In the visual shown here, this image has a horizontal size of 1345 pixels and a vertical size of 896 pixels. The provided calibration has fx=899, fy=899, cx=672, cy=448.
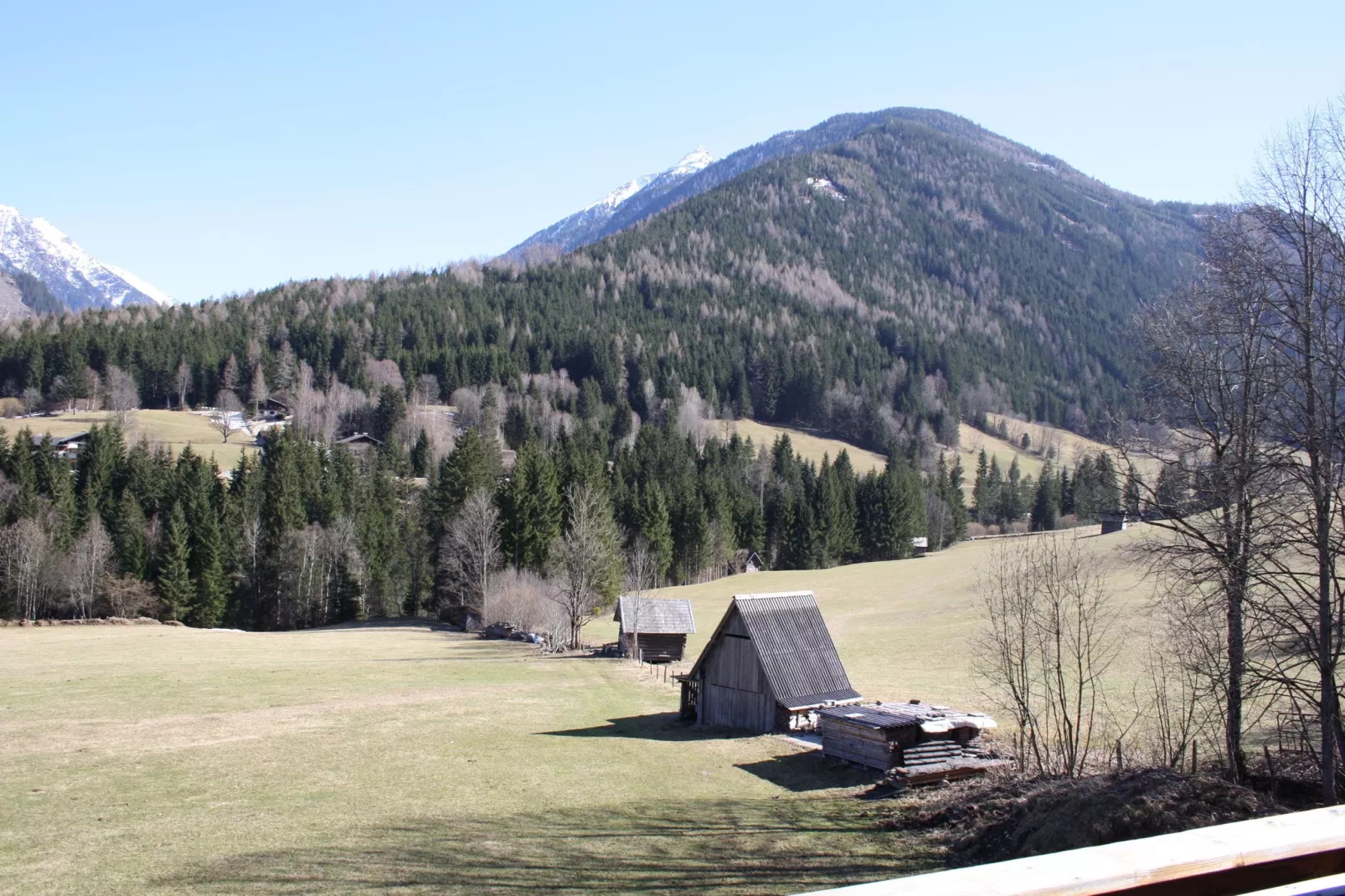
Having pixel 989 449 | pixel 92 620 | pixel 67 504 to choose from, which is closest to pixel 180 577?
pixel 92 620

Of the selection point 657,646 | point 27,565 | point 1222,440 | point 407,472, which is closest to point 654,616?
point 657,646

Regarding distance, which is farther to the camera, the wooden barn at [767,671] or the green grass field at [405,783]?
the wooden barn at [767,671]

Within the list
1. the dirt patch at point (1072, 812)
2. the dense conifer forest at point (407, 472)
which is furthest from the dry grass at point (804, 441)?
the dirt patch at point (1072, 812)

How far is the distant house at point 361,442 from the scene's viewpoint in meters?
131

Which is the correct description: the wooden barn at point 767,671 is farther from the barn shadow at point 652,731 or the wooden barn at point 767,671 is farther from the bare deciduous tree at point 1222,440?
the bare deciduous tree at point 1222,440

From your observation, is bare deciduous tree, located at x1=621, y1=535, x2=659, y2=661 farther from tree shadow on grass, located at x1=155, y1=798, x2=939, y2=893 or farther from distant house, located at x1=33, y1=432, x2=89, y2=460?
distant house, located at x1=33, y1=432, x2=89, y2=460

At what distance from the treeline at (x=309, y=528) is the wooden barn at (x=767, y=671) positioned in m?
34.6

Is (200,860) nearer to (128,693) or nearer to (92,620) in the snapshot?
(128,693)

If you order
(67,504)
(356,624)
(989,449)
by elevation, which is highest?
(989,449)

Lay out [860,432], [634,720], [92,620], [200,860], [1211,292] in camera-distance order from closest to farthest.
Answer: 1. [200,860]
2. [1211,292]
3. [634,720]
4. [92,620]
5. [860,432]

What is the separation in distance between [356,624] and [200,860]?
60.4 m

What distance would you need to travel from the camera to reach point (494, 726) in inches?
1296

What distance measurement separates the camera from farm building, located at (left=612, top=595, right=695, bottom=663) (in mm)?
53500

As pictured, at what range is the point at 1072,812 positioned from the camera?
17281mm
